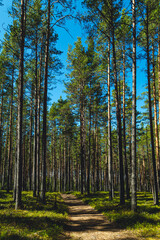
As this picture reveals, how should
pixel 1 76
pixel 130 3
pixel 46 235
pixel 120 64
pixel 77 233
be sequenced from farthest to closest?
1. pixel 1 76
2. pixel 120 64
3. pixel 130 3
4. pixel 77 233
5. pixel 46 235

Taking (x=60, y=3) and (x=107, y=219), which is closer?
(x=107, y=219)

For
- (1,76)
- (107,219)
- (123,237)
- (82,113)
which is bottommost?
(107,219)

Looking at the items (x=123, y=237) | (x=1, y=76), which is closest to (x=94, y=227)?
(x=123, y=237)

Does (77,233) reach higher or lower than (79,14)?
lower

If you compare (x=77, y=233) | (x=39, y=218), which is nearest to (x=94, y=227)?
(x=77, y=233)

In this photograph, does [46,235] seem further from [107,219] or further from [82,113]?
[82,113]

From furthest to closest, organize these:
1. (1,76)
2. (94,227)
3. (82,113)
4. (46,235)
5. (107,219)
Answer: (82,113), (1,76), (107,219), (94,227), (46,235)

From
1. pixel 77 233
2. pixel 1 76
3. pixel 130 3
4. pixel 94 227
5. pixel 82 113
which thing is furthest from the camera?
pixel 82 113

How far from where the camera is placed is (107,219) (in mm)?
6988

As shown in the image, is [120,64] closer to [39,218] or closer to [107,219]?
[107,219]

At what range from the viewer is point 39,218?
626 centimetres

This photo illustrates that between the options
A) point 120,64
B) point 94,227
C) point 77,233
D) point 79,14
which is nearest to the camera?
point 77,233

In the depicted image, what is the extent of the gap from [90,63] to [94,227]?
631 inches

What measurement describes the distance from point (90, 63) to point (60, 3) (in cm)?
870
